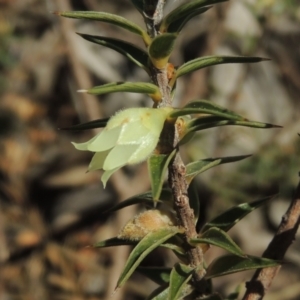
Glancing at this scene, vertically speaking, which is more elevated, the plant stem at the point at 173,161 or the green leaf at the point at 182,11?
the green leaf at the point at 182,11

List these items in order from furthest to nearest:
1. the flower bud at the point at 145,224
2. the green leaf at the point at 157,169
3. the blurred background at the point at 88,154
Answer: the blurred background at the point at 88,154, the flower bud at the point at 145,224, the green leaf at the point at 157,169

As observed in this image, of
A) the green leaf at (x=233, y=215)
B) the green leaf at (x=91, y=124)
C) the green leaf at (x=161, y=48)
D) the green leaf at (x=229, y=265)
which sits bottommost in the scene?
the green leaf at (x=229, y=265)

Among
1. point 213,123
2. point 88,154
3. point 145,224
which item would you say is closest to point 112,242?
point 145,224

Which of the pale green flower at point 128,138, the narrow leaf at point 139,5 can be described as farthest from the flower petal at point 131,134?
the narrow leaf at point 139,5

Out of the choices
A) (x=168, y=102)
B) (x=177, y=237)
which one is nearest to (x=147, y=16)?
(x=168, y=102)

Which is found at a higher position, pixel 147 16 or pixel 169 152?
pixel 147 16

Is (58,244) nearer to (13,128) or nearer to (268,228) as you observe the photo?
(13,128)

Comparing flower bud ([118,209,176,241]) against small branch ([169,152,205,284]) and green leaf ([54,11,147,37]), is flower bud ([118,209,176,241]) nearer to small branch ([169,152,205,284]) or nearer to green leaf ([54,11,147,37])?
small branch ([169,152,205,284])

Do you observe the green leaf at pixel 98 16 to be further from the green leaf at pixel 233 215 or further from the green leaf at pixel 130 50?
the green leaf at pixel 233 215
